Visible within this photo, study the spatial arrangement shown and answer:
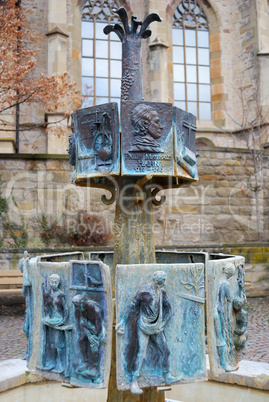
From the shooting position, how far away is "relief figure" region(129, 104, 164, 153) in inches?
136

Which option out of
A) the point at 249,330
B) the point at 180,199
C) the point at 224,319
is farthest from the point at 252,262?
the point at 224,319

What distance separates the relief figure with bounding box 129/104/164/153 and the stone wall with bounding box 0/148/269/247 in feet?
26.0

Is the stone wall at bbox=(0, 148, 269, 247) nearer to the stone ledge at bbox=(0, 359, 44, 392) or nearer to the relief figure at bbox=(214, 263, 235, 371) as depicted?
the stone ledge at bbox=(0, 359, 44, 392)

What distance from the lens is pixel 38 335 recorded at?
329cm

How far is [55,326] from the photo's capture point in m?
3.13

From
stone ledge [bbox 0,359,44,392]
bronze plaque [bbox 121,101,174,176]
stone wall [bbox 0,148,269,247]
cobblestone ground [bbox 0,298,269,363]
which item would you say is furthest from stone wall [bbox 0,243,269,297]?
bronze plaque [bbox 121,101,174,176]

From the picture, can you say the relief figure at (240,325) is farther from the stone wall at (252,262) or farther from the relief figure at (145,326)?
the stone wall at (252,262)

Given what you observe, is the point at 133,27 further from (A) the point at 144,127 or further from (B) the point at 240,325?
(B) the point at 240,325

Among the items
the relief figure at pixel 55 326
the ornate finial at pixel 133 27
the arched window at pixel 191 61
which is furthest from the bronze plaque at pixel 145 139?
the arched window at pixel 191 61

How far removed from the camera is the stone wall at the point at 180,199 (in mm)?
11133

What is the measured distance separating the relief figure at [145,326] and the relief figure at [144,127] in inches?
44.4

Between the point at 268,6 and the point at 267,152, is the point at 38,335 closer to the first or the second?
the point at 267,152

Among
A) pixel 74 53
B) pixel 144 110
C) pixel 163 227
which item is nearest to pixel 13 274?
Result: pixel 163 227

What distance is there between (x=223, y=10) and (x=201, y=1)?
1003 millimetres
